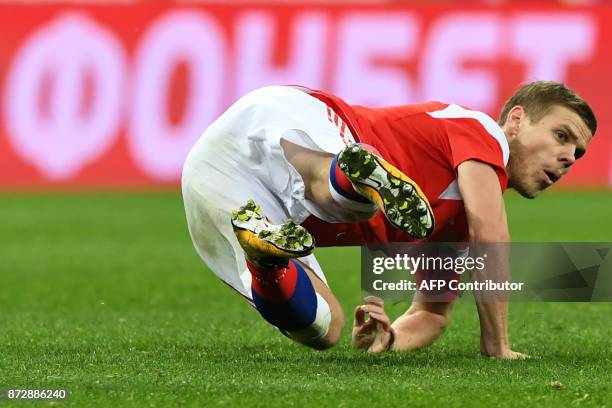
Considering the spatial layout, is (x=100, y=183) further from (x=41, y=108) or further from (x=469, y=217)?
(x=469, y=217)

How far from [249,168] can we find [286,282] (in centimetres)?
67

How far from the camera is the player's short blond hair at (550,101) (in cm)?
527

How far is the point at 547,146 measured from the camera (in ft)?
17.2

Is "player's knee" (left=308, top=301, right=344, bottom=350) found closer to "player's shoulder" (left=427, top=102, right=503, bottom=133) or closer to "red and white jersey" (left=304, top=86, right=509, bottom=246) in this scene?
"red and white jersey" (left=304, top=86, right=509, bottom=246)

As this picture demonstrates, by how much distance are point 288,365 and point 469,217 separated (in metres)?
0.93

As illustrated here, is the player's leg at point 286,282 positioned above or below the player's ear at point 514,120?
below

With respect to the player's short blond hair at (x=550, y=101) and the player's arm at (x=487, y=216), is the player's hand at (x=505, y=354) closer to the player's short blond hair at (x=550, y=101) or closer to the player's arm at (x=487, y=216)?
the player's arm at (x=487, y=216)

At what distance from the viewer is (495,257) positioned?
4945mm

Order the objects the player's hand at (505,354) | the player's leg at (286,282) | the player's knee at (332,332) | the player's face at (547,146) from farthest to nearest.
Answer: the player's face at (547,146), the player's hand at (505,354), the player's knee at (332,332), the player's leg at (286,282)

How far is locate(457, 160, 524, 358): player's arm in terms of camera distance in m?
4.93

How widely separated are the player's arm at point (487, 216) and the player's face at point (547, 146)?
343 mm

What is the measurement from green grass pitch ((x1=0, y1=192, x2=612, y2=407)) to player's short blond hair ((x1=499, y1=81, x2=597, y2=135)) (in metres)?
1.02

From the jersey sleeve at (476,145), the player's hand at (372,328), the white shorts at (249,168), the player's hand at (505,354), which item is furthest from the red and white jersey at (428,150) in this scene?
the player's hand at (505,354)

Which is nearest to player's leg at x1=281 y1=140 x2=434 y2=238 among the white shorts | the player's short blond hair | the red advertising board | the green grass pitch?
the white shorts
